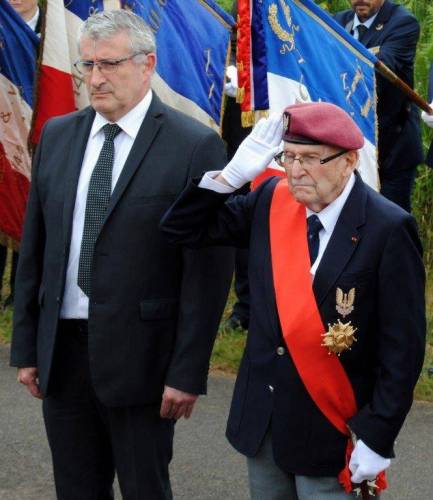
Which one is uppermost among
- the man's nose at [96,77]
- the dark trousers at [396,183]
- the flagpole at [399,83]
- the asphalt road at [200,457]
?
the man's nose at [96,77]

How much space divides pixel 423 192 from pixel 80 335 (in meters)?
5.55

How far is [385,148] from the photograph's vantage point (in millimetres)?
6223

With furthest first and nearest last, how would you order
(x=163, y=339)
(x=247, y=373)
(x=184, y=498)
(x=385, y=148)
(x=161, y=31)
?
(x=385, y=148) < (x=161, y=31) < (x=184, y=498) < (x=163, y=339) < (x=247, y=373)

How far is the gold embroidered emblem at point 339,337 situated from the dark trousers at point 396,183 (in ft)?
12.3

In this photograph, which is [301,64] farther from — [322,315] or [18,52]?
[322,315]

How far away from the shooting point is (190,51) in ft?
17.7

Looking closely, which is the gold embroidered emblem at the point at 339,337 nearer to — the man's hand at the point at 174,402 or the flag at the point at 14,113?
the man's hand at the point at 174,402

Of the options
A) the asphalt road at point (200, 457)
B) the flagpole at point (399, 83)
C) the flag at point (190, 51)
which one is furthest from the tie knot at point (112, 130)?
the flagpole at point (399, 83)

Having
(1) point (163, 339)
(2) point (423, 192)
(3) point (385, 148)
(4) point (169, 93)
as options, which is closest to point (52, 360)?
(1) point (163, 339)

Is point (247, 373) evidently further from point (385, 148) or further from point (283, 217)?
point (385, 148)

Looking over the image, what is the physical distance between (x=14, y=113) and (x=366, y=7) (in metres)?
2.16

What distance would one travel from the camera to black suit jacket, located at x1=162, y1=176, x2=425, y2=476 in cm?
272

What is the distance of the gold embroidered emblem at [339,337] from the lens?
272 centimetres

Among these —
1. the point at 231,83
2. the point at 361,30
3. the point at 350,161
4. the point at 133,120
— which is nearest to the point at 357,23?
the point at 361,30
